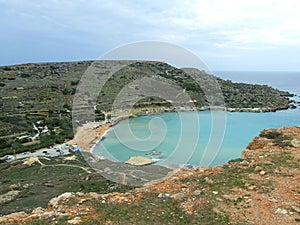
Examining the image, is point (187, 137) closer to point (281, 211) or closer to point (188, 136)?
point (188, 136)

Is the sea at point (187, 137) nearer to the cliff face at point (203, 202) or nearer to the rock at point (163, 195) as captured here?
the cliff face at point (203, 202)

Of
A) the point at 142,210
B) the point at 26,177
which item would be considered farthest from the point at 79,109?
the point at 142,210

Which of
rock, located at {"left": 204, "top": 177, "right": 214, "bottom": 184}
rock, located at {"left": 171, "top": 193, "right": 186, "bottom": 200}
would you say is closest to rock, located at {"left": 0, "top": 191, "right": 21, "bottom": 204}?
rock, located at {"left": 171, "top": 193, "right": 186, "bottom": 200}

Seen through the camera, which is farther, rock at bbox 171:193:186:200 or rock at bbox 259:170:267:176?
rock at bbox 259:170:267:176

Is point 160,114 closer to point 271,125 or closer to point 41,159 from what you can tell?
point 271,125

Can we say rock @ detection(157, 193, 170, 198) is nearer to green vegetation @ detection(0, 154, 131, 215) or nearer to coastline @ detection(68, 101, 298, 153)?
green vegetation @ detection(0, 154, 131, 215)

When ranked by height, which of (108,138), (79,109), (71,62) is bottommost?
(108,138)
